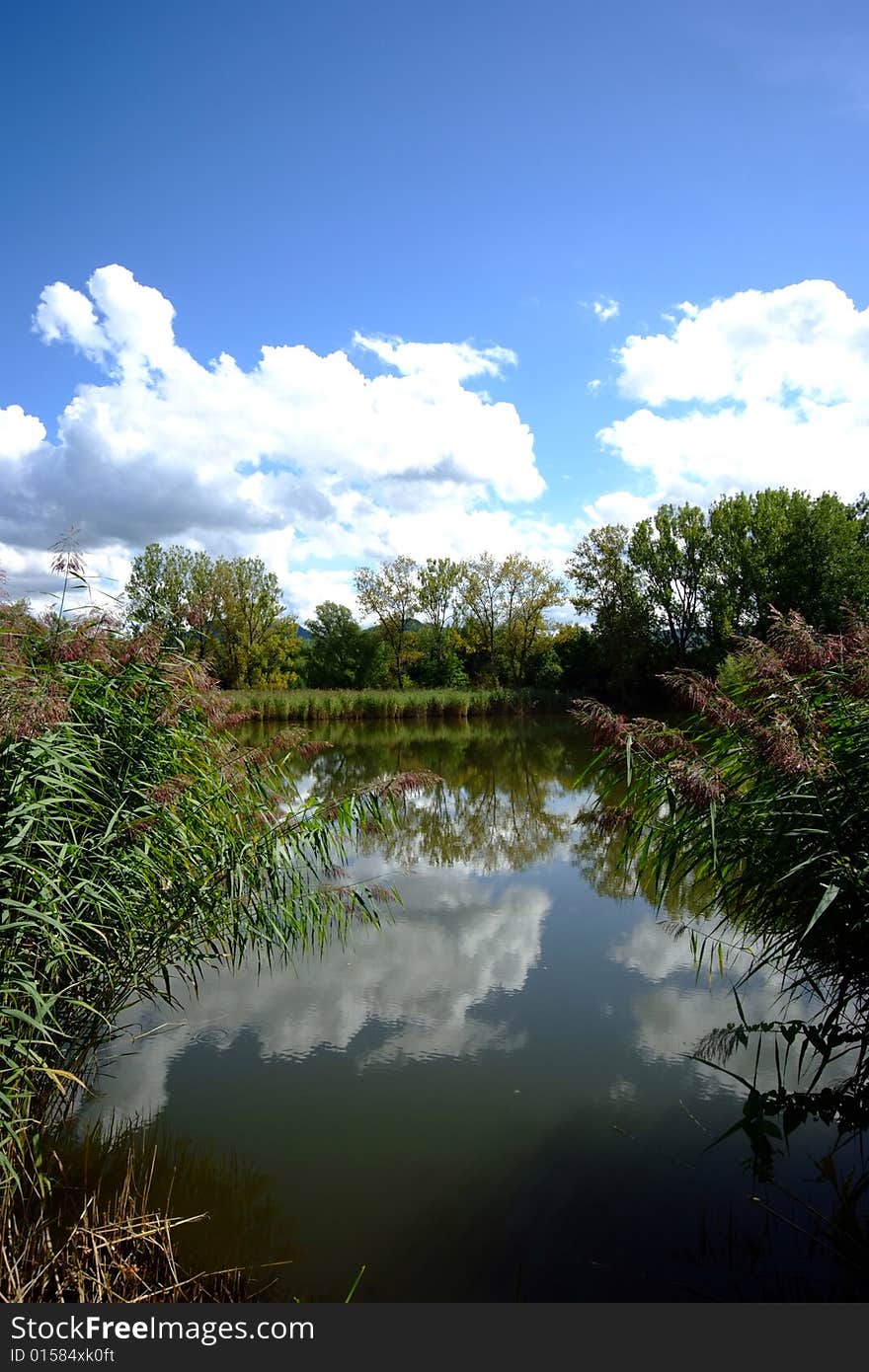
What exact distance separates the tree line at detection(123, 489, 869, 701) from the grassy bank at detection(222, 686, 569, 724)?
377cm

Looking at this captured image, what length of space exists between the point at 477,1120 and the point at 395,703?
34.9 meters

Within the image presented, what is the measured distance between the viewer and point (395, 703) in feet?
128

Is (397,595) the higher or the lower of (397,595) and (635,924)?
the higher

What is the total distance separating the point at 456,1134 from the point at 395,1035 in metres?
1.23

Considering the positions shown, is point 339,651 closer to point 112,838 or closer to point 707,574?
point 707,574

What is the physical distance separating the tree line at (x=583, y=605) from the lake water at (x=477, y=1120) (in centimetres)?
3123

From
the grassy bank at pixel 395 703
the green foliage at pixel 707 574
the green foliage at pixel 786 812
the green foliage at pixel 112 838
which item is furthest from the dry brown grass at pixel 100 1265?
the green foliage at pixel 707 574

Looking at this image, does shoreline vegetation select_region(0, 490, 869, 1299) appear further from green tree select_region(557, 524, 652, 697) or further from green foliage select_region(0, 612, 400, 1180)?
green tree select_region(557, 524, 652, 697)

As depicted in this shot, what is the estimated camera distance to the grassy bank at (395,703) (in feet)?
113

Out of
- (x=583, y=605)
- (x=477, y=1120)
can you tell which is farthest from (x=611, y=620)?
(x=477, y=1120)

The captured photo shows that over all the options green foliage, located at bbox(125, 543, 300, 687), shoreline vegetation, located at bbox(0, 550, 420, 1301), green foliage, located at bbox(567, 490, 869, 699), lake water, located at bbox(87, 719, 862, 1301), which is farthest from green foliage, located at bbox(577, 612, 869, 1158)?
green foliage, located at bbox(125, 543, 300, 687)
